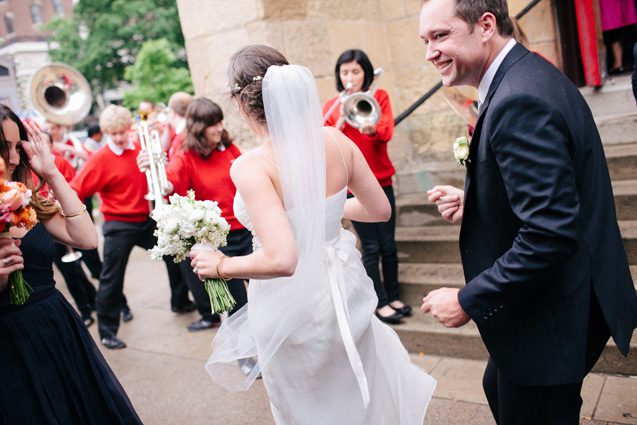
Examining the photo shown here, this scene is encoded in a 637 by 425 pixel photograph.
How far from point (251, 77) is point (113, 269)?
3594 mm

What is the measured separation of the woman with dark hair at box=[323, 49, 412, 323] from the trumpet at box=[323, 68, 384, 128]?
0.15 feet

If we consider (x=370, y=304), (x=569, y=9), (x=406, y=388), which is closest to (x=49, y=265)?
(x=370, y=304)

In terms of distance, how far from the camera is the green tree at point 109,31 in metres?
25.7

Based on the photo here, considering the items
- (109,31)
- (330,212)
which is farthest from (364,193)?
(109,31)

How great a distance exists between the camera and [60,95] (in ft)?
23.7

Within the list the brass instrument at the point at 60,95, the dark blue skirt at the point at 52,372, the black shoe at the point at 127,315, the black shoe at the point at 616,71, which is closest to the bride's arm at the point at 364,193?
the dark blue skirt at the point at 52,372

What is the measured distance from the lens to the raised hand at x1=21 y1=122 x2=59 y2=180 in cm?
256

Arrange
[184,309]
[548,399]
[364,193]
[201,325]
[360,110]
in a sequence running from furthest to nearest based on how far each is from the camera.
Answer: [184,309] < [201,325] < [360,110] < [364,193] < [548,399]

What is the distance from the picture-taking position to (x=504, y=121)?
1662mm

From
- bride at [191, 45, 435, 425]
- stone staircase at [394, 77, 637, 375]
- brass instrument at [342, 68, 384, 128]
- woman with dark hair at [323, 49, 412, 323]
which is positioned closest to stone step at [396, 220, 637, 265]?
stone staircase at [394, 77, 637, 375]

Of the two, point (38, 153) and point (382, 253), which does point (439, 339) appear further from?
point (38, 153)

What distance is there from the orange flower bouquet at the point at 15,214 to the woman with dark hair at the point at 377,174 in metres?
2.66

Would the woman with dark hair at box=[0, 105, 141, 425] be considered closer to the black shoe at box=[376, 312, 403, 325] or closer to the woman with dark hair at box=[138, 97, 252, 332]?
the woman with dark hair at box=[138, 97, 252, 332]

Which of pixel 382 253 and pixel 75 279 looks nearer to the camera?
pixel 382 253
